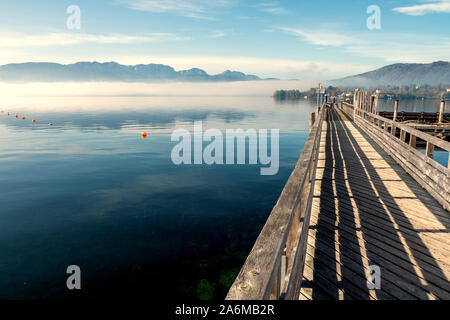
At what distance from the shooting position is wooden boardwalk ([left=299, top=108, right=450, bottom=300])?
3.51 m

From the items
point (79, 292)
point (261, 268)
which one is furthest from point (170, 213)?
point (261, 268)

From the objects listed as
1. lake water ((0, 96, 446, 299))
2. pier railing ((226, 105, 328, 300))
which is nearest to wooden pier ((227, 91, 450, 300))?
pier railing ((226, 105, 328, 300))

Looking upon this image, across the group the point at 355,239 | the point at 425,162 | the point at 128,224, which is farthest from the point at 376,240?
the point at 128,224

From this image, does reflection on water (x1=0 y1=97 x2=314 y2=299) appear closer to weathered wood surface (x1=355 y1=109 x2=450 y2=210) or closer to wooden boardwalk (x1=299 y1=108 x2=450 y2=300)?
wooden boardwalk (x1=299 y1=108 x2=450 y2=300)

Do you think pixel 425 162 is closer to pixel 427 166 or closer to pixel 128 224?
pixel 427 166

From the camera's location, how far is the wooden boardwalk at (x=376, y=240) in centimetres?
351

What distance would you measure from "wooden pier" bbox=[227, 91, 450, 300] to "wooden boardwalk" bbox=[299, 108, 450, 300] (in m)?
0.01

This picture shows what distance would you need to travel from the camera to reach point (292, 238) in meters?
3.22

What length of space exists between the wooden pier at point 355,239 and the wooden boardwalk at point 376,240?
13 mm

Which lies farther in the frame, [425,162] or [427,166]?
[425,162]

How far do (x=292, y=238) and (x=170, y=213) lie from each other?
1151cm

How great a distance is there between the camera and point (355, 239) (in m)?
4.68

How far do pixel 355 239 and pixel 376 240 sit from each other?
0.34 meters

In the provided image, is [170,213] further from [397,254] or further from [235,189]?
[397,254]
